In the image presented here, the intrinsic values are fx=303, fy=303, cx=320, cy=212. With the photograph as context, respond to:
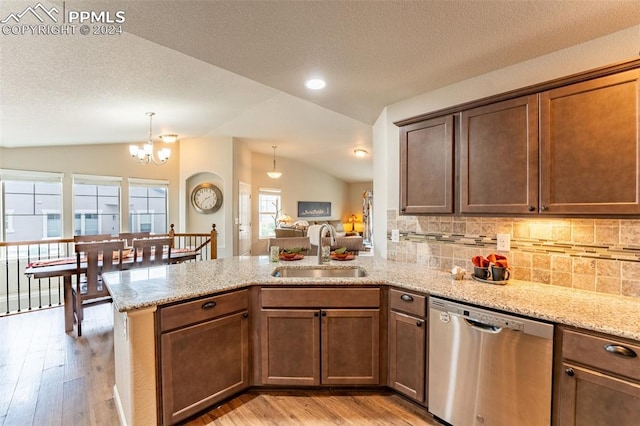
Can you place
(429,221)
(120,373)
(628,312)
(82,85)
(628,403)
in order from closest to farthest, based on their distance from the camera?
1. (628,403)
2. (628,312)
3. (120,373)
4. (429,221)
5. (82,85)

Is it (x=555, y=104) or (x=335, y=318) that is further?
(x=335, y=318)

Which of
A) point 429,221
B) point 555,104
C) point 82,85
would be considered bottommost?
point 429,221

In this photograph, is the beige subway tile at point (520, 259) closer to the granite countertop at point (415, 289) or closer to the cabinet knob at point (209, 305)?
the granite countertop at point (415, 289)

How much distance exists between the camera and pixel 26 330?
11.3 ft

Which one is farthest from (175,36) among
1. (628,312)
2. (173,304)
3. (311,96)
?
(628,312)

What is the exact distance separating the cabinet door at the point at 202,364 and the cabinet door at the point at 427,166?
1.61 meters

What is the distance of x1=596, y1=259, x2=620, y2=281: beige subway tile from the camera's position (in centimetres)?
179

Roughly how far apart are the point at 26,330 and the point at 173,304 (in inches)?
117

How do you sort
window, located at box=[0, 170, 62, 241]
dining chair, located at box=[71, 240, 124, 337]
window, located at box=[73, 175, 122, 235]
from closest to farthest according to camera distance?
dining chair, located at box=[71, 240, 124, 337]
window, located at box=[0, 170, 62, 241]
window, located at box=[73, 175, 122, 235]

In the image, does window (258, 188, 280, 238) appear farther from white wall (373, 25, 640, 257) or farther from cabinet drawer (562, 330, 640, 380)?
cabinet drawer (562, 330, 640, 380)

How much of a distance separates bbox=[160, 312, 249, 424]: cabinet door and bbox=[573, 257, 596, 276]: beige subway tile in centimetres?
224

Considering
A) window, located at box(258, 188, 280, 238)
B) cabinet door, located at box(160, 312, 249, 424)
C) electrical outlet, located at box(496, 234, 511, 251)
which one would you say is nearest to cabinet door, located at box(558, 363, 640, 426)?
electrical outlet, located at box(496, 234, 511, 251)

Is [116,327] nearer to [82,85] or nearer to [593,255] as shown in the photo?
[82,85]

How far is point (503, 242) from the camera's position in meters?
2.25
